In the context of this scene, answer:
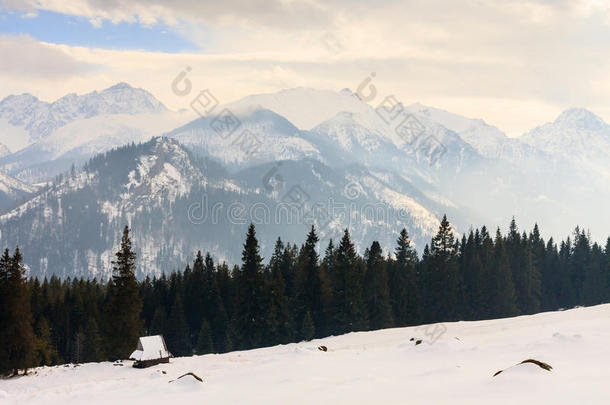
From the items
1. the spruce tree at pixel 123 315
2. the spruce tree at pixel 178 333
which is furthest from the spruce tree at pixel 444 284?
the spruce tree at pixel 123 315

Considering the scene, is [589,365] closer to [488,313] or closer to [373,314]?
[373,314]

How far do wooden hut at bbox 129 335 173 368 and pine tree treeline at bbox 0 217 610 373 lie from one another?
9446mm

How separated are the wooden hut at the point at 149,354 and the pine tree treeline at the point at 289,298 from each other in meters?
9.45

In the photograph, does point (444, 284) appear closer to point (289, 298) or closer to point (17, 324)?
point (289, 298)

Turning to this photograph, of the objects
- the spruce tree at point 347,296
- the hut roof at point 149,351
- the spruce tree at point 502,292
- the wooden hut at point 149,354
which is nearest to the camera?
the wooden hut at point 149,354

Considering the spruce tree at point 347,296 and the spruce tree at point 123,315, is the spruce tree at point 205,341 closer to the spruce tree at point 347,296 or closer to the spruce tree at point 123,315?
the spruce tree at point 347,296

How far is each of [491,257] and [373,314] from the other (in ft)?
104

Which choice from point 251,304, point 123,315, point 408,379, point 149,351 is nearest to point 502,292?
point 251,304

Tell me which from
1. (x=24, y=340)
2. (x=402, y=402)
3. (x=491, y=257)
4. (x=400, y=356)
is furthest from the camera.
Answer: (x=491, y=257)

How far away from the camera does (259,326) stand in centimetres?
6969

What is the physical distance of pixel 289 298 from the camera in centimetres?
7800

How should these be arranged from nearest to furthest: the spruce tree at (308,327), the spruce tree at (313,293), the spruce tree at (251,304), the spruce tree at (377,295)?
the spruce tree at (308,327) < the spruce tree at (251,304) < the spruce tree at (313,293) < the spruce tree at (377,295)

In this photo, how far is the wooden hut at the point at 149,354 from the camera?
48.2 metres

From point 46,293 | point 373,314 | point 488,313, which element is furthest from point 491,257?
point 46,293
